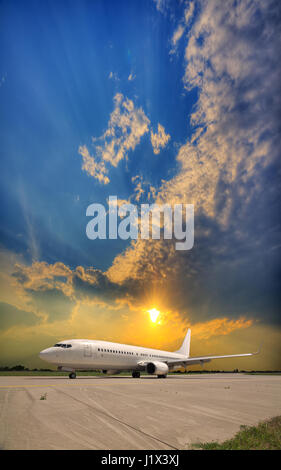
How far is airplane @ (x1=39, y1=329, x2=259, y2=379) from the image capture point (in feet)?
100.0

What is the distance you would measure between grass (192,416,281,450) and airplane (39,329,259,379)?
86.8ft

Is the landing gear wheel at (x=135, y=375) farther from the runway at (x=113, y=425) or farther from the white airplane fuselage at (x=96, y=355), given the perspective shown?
the runway at (x=113, y=425)

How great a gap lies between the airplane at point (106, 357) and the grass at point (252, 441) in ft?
86.8

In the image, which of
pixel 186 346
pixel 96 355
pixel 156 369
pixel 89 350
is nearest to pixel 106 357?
pixel 96 355

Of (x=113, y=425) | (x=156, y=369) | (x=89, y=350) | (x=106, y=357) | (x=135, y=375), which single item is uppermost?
(x=113, y=425)

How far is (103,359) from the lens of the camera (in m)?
35.3

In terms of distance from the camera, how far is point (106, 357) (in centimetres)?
3578

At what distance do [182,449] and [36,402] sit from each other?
8.35 meters

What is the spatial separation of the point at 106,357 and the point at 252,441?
32096 mm

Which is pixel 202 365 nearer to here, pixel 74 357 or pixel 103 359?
pixel 103 359

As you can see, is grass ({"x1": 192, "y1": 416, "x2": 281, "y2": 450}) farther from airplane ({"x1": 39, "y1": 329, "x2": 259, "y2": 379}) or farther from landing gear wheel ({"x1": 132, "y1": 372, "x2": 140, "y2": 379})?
landing gear wheel ({"x1": 132, "y1": 372, "x2": 140, "y2": 379})

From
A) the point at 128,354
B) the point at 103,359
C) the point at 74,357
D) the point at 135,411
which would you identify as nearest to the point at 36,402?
the point at 135,411

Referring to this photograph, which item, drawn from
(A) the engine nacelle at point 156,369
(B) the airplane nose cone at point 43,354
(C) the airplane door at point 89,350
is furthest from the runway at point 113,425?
(A) the engine nacelle at point 156,369

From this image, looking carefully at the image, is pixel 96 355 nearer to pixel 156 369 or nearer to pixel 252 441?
pixel 156 369
